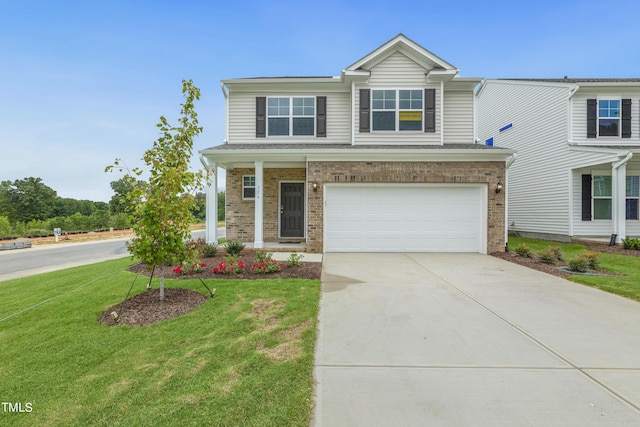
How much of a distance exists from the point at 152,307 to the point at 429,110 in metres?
9.97

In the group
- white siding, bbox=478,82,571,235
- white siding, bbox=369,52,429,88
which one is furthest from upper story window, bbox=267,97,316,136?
white siding, bbox=478,82,571,235

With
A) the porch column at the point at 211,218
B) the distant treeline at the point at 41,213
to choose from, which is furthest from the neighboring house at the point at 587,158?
the distant treeline at the point at 41,213

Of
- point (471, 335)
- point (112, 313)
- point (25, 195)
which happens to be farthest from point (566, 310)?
point (25, 195)

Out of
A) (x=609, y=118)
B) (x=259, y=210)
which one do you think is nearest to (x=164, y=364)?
(x=259, y=210)

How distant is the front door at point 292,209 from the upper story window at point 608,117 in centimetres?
1218

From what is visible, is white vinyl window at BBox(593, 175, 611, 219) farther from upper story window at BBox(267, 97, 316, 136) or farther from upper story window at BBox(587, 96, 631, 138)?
Result: upper story window at BBox(267, 97, 316, 136)

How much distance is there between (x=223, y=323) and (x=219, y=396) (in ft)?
5.05

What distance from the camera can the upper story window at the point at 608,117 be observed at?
1158cm

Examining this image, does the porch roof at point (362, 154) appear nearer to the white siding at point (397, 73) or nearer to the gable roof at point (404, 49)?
the white siding at point (397, 73)

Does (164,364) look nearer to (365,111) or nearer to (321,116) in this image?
(365,111)

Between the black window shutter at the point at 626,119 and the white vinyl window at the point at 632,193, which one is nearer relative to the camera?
the white vinyl window at the point at 632,193

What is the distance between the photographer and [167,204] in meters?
4.36

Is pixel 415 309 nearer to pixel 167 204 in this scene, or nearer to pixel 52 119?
pixel 167 204

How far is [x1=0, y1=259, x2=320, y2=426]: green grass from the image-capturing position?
2.15 m
